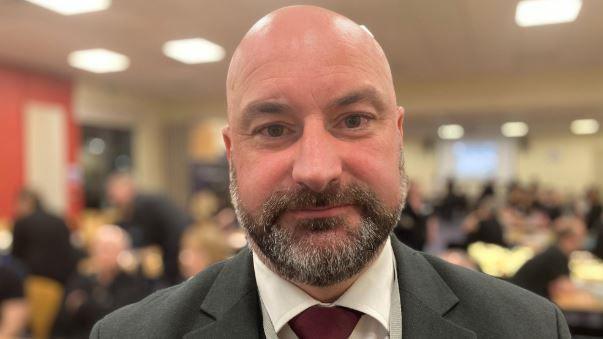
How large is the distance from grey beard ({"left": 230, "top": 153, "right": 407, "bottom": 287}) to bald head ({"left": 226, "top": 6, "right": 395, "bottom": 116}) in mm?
210

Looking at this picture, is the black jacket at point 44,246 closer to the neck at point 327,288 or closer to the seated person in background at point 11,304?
the seated person in background at point 11,304

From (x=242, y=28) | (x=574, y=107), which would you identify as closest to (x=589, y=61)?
(x=574, y=107)

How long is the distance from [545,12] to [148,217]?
4.27 m

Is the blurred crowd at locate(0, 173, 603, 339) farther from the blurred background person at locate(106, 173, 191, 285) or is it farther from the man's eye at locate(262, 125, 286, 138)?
the man's eye at locate(262, 125, 286, 138)

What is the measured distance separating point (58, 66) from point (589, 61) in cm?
734

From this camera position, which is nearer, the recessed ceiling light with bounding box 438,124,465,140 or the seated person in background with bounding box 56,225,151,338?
the seated person in background with bounding box 56,225,151,338

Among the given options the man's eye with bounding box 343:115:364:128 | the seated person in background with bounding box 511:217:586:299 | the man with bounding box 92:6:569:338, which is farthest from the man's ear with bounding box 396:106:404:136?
the seated person in background with bounding box 511:217:586:299

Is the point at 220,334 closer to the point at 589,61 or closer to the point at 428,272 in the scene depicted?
the point at 428,272

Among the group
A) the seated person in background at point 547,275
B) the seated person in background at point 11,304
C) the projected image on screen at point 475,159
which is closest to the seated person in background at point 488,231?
the seated person in background at point 547,275

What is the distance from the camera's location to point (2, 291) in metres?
3.19

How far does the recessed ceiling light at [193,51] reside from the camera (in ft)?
18.7

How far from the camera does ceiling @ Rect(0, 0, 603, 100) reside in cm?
447

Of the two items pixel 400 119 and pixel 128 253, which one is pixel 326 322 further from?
pixel 128 253

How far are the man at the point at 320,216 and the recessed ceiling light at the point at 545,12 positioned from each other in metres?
4.03
